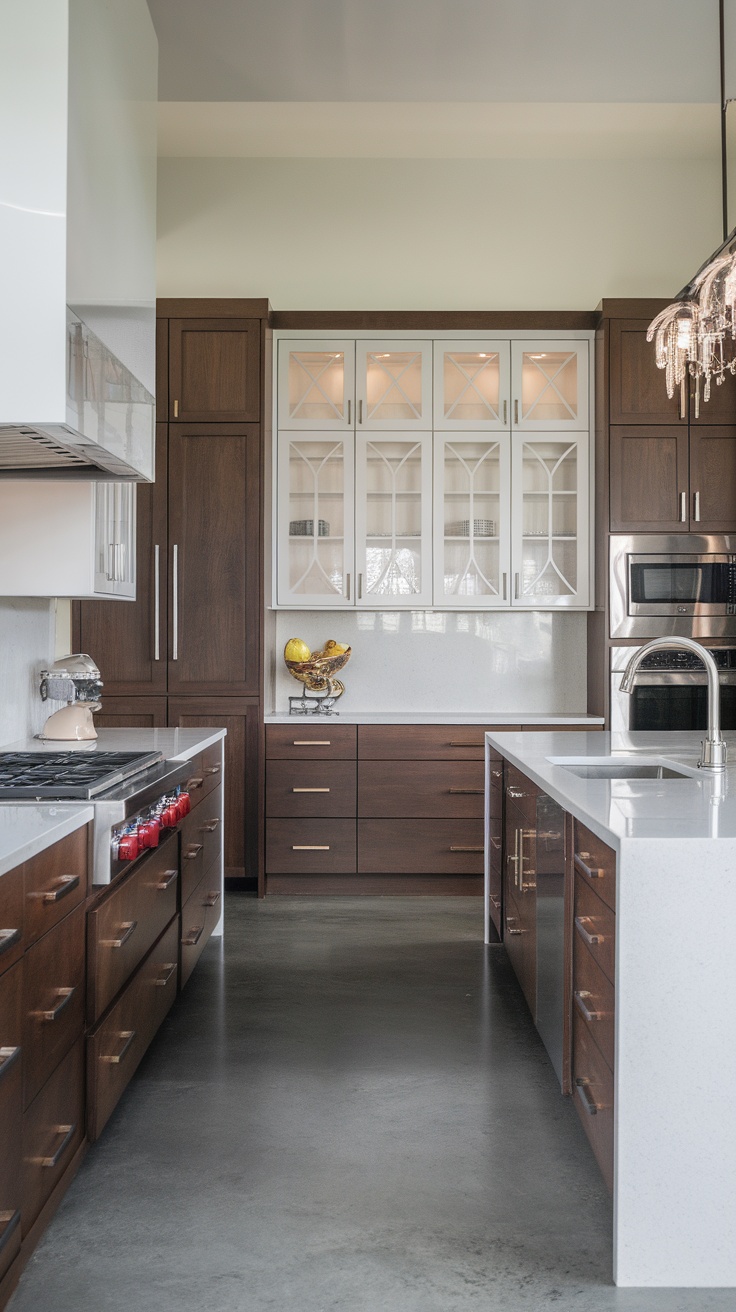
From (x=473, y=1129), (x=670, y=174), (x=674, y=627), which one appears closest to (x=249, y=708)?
(x=674, y=627)

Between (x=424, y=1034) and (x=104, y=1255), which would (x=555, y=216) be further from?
(x=104, y=1255)

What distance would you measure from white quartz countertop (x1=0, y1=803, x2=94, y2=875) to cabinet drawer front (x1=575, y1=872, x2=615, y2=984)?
1041 millimetres

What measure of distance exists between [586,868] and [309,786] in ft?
8.47

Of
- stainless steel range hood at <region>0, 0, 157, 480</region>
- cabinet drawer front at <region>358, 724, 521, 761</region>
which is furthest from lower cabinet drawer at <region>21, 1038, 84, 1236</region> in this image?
cabinet drawer front at <region>358, 724, 521, 761</region>

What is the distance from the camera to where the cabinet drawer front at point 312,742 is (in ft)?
15.1

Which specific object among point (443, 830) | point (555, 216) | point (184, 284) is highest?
point (555, 216)

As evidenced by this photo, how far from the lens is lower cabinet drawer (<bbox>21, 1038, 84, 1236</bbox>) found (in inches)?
67.5

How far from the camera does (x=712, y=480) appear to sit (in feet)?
15.1

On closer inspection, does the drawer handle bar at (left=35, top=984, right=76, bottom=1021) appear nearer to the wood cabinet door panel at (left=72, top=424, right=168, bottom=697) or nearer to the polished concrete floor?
the polished concrete floor

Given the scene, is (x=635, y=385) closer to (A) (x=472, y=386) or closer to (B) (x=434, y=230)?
(A) (x=472, y=386)

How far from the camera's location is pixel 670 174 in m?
5.10

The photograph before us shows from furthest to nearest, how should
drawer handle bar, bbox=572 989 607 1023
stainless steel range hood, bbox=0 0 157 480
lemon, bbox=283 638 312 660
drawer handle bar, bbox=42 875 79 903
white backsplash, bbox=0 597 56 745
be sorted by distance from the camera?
1. lemon, bbox=283 638 312 660
2. white backsplash, bbox=0 597 56 745
3. drawer handle bar, bbox=572 989 607 1023
4. stainless steel range hood, bbox=0 0 157 480
5. drawer handle bar, bbox=42 875 79 903

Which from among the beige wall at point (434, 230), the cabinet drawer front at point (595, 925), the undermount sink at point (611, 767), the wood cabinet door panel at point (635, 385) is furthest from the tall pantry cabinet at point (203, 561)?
the cabinet drawer front at point (595, 925)

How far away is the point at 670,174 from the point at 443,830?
348 cm
